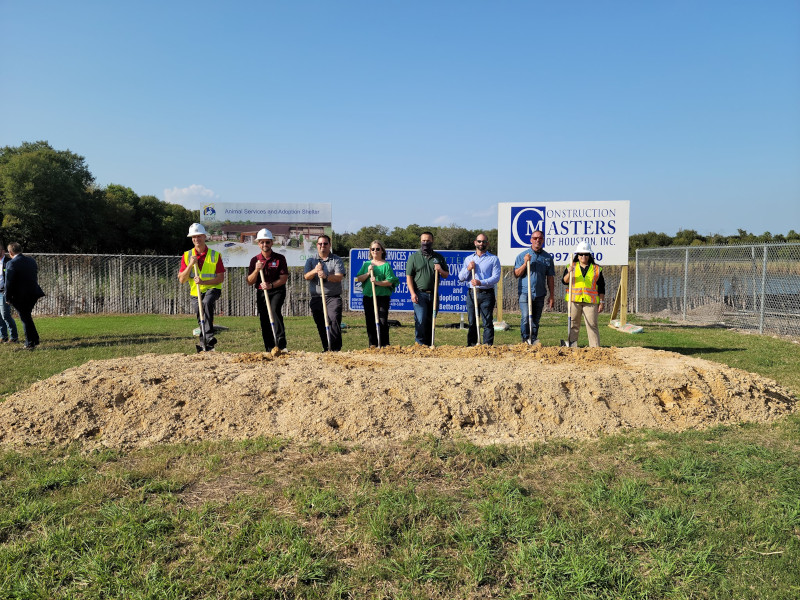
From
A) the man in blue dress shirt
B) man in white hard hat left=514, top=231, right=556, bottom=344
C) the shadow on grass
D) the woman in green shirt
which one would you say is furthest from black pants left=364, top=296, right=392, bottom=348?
the shadow on grass

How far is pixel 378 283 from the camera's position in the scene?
890 centimetres

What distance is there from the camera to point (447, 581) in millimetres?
2928

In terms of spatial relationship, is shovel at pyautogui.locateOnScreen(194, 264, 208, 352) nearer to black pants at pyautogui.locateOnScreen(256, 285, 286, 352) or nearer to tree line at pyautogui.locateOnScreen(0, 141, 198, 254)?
black pants at pyautogui.locateOnScreen(256, 285, 286, 352)

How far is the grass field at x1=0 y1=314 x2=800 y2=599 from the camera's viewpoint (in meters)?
2.89

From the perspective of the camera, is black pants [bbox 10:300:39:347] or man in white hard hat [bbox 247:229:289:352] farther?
black pants [bbox 10:300:39:347]

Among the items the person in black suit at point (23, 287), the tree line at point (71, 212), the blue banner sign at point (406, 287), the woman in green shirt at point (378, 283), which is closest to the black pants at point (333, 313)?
the woman in green shirt at point (378, 283)

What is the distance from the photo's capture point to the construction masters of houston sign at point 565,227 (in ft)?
45.5

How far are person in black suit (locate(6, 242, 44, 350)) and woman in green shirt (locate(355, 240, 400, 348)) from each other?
6.20 meters

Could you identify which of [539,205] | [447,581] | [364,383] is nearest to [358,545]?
[447,581]

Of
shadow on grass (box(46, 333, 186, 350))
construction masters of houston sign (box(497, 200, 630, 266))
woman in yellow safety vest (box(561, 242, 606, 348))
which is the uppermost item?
construction masters of houston sign (box(497, 200, 630, 266))

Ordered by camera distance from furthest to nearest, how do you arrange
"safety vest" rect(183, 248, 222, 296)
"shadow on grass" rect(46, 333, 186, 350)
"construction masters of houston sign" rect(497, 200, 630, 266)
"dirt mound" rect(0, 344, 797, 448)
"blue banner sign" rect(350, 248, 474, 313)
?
"blue banner sign" rect(350, 248, 474, 313) < "construction masters of houston sign" rect(497, 200, 630, 266) < "shadow on grass" rect(46, 333, 186, 350) < "safety vest" rect(183, 248, 222, 296) < "dirt mound" rect(0, 344, 797, 448)

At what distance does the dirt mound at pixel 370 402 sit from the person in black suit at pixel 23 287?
204 inches

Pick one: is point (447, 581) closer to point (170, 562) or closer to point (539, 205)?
point (170, 562)

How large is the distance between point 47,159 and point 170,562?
36.3 meters
